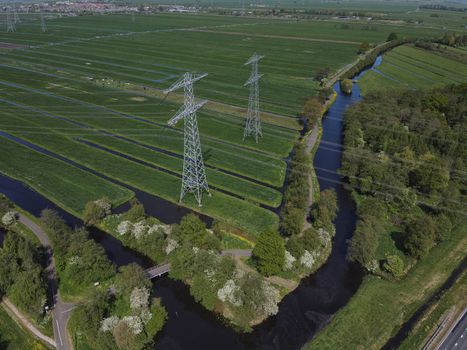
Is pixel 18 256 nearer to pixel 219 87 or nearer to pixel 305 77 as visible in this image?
pixel 219 87

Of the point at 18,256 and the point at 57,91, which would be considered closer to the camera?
the point at 18,256

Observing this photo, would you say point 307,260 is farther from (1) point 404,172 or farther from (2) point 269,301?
(1) point 404,172

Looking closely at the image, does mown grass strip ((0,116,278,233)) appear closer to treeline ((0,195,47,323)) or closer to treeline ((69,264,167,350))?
treeline ((0,195,47,323))

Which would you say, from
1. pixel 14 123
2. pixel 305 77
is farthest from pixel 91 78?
pixel 305 77

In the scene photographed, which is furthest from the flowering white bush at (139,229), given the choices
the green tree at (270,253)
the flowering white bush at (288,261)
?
the flowering white bush at (288,261)

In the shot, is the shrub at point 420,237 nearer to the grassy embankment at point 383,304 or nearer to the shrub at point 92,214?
the grassy embankment at point 383,304

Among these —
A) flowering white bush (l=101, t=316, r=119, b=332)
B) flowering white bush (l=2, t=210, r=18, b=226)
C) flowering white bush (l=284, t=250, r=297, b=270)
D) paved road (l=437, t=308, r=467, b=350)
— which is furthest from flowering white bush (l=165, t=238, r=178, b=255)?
paved road (l=437, t=308, r=467, b=350)
